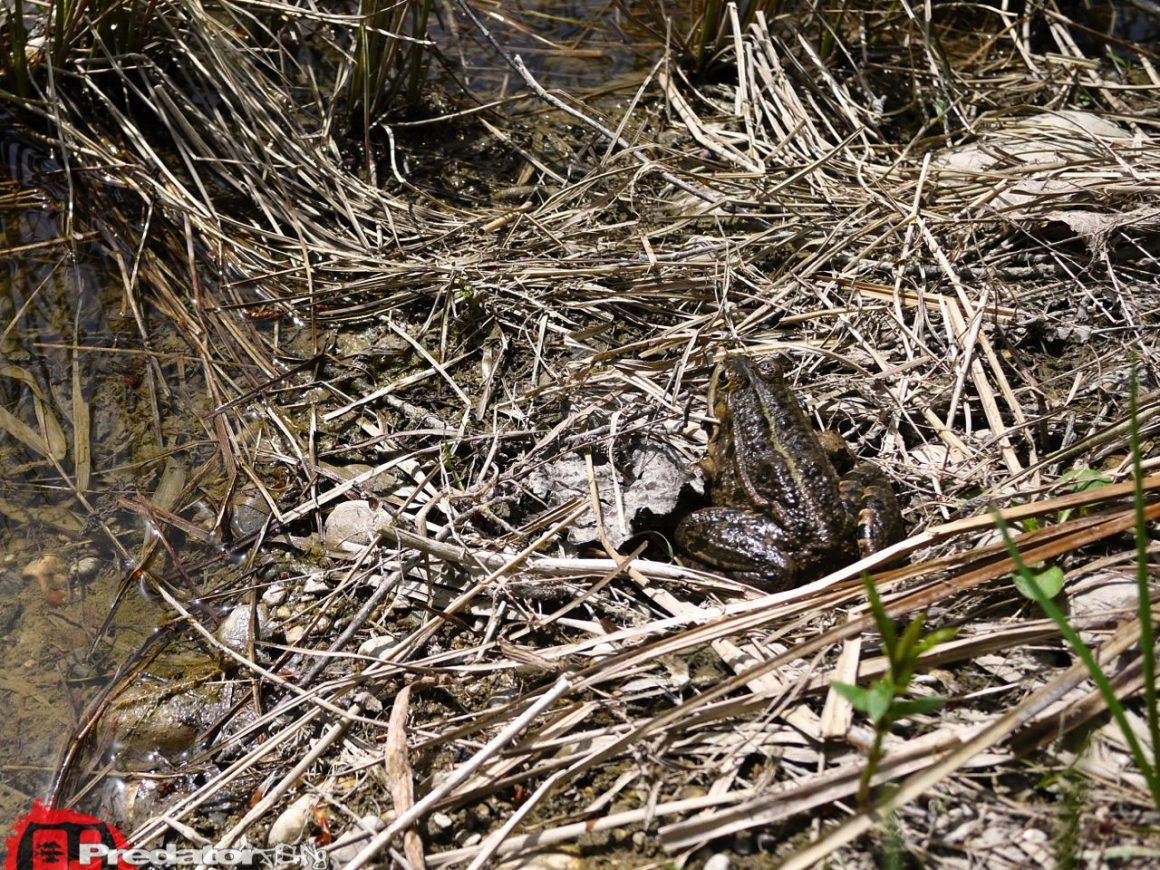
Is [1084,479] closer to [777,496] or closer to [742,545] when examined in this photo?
[777,496]

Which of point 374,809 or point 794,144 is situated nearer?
point 374,809

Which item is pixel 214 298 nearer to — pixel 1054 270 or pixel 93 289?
pixel 93 289

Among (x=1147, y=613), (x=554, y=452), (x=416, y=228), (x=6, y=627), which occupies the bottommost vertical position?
(x=6, y=627)

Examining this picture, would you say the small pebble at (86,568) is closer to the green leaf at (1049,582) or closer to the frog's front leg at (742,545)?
the frog's front leg at (742,545)

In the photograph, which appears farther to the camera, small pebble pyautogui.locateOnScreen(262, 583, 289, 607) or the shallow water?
small pebble pyautogui.locateOnScreen(262, 583, 289, 607)

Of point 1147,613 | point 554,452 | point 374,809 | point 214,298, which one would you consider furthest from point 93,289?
point 1147,613

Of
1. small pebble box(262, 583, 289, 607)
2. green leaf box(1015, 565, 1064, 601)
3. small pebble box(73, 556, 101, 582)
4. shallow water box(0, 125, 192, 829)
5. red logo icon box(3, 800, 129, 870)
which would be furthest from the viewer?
small pebble box(73, 556, 101, 582)

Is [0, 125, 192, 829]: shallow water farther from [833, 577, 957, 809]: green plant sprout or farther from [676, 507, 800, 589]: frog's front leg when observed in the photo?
[833, 577, 957, 809]: green plant sprout

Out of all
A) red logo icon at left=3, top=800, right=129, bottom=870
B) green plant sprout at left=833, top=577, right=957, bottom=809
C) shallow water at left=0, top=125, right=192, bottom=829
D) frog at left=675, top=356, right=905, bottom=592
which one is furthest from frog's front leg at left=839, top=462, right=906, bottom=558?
shallow water at left=0, top=125, right=192, bottom=829
